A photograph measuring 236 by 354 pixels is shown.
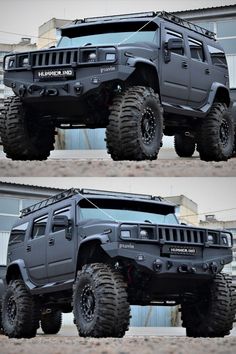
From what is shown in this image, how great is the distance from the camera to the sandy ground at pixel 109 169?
1114 cm

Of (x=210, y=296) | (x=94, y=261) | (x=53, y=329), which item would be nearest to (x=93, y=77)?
(x=94, y=261)

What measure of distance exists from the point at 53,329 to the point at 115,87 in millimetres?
4582

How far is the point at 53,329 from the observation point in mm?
15172

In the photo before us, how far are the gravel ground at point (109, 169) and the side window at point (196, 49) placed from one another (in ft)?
7.57

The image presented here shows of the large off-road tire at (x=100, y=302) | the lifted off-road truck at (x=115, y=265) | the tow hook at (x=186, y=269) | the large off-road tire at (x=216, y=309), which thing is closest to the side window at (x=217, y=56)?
the lifted off-road truck at (x=115, y=265)

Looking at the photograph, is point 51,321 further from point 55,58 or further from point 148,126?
point 55,58

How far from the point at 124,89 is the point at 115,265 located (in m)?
1.94

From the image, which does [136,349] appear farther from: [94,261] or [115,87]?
[115,87]

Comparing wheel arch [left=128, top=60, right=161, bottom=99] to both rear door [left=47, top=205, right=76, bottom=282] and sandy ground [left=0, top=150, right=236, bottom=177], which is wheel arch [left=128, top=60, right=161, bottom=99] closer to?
sandy ground [left=0, top=150, right=236, bottom=177]

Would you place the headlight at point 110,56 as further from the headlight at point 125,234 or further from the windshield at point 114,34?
the headlight at point 125,234

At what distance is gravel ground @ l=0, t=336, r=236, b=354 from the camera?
31.9 ft

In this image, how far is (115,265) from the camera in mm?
11266

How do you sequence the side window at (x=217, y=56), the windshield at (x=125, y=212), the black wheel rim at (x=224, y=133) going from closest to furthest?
the windshield at (x=125, y=212)
the black wheel rim at (x=224, y=133)
the side window at (x=217, y=56)

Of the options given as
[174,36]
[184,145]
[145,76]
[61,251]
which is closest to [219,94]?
[174,36]
